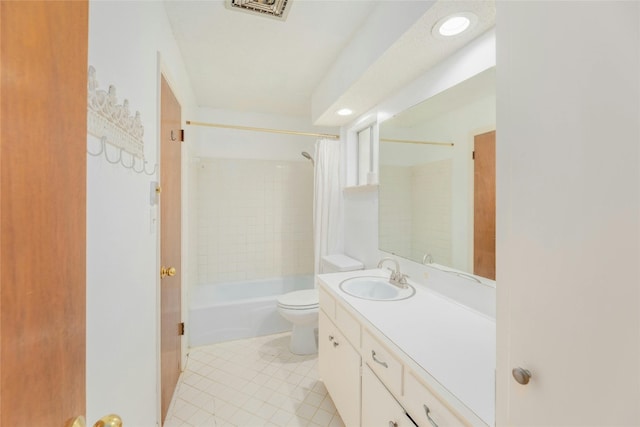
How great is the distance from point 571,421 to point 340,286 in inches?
48.2

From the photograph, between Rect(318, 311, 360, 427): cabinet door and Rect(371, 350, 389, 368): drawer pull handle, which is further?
Rect(318, 311, 360, 427): cabinet door

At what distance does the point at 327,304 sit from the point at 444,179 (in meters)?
1.03

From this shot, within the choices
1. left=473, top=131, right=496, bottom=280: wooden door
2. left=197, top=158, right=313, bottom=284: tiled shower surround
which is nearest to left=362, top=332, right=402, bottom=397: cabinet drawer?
left=473, top=131, right=496, bottom=280: wooden door

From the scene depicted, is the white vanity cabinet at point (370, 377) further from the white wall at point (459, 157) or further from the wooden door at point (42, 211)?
the wooden door at point (42, 211)

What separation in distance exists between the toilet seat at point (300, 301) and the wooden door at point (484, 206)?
1.35m

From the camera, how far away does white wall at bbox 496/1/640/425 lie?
0.39 m

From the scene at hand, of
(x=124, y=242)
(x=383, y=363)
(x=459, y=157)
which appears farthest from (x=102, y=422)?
(x=459, y=157)

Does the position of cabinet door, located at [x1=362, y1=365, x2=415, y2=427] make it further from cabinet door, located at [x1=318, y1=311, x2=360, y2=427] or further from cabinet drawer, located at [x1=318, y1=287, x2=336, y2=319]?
cabinet drawer, located at [x1=318, y1=287, x2=336, y2=319]

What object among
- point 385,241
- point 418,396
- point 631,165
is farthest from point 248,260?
point 631,165

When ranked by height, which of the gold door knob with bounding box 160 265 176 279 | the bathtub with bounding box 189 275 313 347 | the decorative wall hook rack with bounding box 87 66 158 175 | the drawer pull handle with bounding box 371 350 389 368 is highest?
the decorative wall hook rack with bounding box 87 66 158 175

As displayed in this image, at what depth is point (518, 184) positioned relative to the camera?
539 millimetres

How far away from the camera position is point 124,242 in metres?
0.94

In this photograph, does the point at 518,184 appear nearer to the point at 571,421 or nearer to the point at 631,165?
the point at 631,165

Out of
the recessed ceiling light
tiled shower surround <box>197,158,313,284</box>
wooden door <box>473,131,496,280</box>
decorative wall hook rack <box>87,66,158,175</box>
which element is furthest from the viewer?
tiled shower surround <box>197,158,313,284</box>
